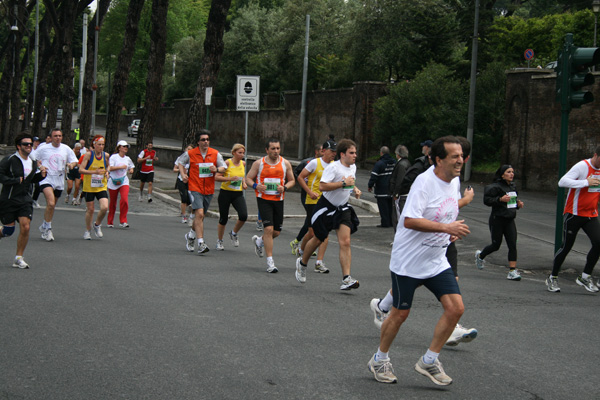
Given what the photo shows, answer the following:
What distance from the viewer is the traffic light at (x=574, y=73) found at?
476 inches

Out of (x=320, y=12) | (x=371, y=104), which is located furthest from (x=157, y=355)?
(x=320, y=12)

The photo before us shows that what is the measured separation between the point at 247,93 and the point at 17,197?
10.2 m

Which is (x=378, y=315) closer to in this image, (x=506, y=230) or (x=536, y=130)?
(x=506, y=230)

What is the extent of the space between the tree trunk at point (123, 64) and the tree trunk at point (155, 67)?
7.65 ft

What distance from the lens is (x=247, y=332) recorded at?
7.38m

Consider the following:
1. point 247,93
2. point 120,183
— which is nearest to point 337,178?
point 120,183

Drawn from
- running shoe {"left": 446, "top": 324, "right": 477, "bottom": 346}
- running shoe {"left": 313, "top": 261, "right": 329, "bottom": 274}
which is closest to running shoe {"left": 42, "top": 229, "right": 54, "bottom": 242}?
running shoe {"left": 313, "top": 261, "right": 329, "bottom": 274}

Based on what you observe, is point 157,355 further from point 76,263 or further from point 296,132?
point 296,132

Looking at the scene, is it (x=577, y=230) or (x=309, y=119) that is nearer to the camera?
(x=577, y=230)

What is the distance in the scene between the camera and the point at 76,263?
1134 cm

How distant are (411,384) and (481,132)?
30097mm

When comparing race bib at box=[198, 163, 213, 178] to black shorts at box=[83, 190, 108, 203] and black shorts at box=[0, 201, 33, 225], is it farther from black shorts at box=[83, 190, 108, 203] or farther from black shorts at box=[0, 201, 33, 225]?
black shorts at box=[0, 201, 33, 225]

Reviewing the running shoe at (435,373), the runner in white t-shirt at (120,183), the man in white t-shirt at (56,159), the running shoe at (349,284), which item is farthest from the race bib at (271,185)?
the runner in white t-shirt at (120,183)

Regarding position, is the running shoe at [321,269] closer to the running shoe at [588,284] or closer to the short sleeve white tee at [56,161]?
the running shoe at [588,284]
